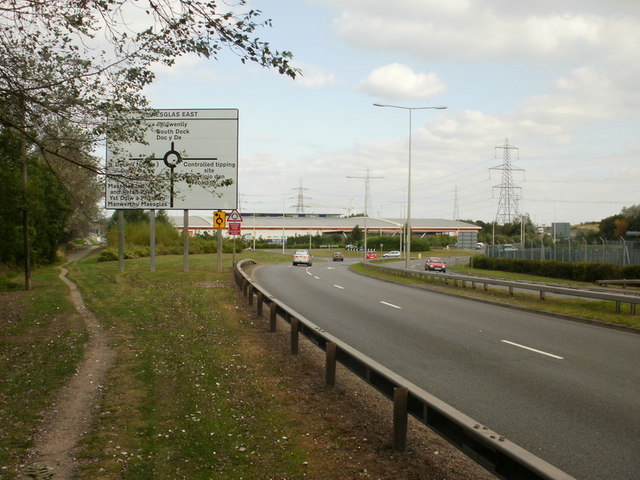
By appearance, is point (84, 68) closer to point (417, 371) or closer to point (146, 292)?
A: point (417, 371)

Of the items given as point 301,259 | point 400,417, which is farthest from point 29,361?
point 301,259

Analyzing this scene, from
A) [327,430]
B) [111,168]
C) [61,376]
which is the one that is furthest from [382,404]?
[111,168]

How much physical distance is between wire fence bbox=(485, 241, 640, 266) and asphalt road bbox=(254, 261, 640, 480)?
22.5 metres

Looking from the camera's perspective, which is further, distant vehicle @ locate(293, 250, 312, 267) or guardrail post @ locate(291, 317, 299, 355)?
distant vehicle @ locate(293, 250, 312, 267)

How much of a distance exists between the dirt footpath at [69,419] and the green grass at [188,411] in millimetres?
159

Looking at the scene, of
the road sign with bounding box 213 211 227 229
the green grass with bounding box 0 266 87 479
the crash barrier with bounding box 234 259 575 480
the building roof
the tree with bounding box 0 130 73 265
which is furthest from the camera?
the building roof

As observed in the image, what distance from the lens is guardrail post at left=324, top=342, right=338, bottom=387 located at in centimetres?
799

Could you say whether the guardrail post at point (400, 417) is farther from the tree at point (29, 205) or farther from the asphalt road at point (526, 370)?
the tree at point (29, 205)

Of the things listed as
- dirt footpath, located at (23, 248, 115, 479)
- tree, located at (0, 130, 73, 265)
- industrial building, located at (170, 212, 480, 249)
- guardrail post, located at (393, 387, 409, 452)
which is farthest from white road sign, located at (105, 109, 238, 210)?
industrial building, located at (170, 212, 480, 249)

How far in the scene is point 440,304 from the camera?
20984mm

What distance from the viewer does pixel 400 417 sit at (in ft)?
18.4

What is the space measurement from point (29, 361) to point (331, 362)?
5307 millimetres

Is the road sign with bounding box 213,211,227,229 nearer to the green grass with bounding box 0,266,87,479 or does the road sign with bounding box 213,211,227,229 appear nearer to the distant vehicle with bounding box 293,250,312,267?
the green grass with bounding box 0,266,87,479

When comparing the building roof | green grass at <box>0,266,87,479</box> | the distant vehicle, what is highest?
the building roof
